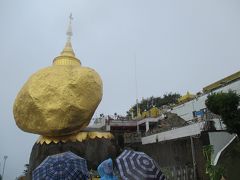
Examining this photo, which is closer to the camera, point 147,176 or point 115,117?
point 147,176

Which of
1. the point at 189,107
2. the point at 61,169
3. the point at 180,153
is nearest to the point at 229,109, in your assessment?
the point at 180,153

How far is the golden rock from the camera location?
1463 cm

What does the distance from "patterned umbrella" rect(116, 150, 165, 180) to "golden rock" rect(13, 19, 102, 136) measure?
863cm

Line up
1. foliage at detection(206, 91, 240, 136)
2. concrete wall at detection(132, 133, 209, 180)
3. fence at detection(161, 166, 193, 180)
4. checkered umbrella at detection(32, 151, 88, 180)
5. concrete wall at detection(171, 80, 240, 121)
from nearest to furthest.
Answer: checkered umbrella at detection(32, 151, 88, 180) → foliage at detection(206, 91, 240, 136) → concrete wall at detection(132, 133, 209, 180) → fence at detection(161, 166, 193, 180) → concrete wall at detection(171, 80, 240, 121)

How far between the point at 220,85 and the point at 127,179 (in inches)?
677

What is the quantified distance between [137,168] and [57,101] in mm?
9372

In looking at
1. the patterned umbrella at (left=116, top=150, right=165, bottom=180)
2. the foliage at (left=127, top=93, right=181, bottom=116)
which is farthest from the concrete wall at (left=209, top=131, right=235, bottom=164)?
the foliage at (left=127, top=93, right=181, bottom=116)

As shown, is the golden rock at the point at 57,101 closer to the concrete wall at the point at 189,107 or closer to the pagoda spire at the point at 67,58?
the pagoda spire at the point at 67,58

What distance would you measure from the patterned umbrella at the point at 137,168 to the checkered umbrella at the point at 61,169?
0.88m

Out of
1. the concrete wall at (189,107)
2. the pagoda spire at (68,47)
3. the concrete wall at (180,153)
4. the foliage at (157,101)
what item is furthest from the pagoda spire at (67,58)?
the foliage at (157,101)

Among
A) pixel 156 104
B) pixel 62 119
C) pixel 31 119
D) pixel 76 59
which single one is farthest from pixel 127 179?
pixel 156 104

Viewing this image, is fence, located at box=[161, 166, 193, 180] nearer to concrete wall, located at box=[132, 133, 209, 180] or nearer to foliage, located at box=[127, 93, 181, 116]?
Result: concrete wall, located at box=[132, 133, 209, 180]

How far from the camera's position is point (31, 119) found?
14.9 m

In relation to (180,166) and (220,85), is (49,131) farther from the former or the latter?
(220,85)
